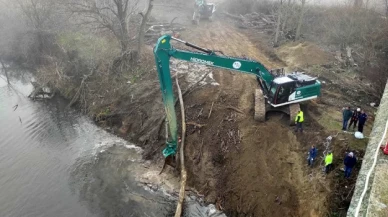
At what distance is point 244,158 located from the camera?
49.2 feet

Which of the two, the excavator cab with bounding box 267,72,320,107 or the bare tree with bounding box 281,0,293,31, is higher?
the bare tree with bounding box 281,0,293,31

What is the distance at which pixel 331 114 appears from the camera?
634 inches

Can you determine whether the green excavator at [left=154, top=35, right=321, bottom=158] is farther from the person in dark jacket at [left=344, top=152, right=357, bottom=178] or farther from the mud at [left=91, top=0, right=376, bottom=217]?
the person in dark jacket at [left=344, top=152, right=357, bottom=178]

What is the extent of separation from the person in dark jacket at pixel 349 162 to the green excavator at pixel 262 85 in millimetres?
3755

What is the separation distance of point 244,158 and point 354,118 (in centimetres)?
467

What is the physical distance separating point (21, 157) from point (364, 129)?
16381 mm

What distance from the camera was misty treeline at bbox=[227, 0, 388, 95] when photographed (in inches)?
782

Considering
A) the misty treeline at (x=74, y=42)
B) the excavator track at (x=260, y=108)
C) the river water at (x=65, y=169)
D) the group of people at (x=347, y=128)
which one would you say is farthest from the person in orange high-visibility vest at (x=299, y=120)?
the misty treeline at (x=74, y=42)

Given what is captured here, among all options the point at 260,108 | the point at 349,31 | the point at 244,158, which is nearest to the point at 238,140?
the point at 244,158

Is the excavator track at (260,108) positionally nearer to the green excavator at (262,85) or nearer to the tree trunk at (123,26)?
the green excavator at (262,85)

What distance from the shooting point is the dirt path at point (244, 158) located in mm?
13219

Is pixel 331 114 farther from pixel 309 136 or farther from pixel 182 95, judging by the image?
pixel 182 95

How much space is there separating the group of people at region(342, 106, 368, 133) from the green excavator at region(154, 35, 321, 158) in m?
2.03

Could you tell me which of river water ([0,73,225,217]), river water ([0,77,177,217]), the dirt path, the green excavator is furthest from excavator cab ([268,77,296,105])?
river water ([0,77,177,217])
